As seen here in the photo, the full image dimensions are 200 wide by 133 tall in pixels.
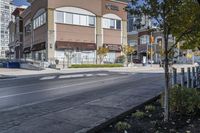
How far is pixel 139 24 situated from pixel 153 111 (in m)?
2.48

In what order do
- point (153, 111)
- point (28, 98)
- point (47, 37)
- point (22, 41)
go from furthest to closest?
point (22, 41), point (47, 37), point (28, 98), point (153, 111)

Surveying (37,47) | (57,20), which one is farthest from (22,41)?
(57,20)

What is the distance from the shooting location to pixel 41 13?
4956 centimetres

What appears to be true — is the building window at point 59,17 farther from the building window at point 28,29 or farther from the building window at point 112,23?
the building window at point 28,29

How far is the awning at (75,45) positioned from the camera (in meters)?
45.7

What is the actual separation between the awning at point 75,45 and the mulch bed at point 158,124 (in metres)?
39.1

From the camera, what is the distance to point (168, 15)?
659 cm

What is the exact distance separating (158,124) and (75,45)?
4175 cm

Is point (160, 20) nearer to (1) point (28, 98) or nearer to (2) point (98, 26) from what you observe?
(1) point (28, 98)

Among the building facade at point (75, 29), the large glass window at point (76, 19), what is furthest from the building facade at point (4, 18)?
the large glass window at point (76, 19)

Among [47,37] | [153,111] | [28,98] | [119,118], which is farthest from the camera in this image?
[47,37]

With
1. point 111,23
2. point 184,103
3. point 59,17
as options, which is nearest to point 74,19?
point 59,17

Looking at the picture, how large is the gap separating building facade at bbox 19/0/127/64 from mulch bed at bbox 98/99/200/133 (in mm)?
37814

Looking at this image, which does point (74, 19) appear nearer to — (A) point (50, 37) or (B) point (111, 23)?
(A) point (50, 37)
